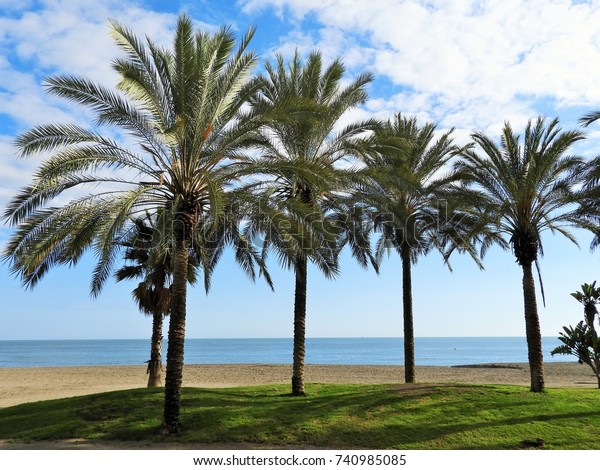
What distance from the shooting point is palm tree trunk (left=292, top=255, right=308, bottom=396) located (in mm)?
18281

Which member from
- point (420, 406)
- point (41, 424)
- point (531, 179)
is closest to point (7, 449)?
point (41, 424)

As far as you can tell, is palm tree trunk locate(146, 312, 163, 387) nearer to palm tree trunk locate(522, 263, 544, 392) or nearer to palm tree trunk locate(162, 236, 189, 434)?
palm tree trunk locate(162, 236, 189, 434)

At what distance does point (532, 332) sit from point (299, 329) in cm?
799

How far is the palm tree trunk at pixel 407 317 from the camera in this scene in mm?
21406

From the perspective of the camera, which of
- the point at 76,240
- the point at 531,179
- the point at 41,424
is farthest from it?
the point at 531,179

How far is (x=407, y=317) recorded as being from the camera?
2200 centimetres

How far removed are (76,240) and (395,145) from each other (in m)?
10.2

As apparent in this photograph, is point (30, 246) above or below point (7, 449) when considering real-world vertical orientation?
above

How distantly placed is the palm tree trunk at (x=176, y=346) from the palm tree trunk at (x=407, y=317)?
10093 mm

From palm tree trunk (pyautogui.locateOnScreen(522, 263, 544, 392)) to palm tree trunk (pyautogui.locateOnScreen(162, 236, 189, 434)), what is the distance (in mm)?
11482

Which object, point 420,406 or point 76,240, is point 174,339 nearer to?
point 76,240

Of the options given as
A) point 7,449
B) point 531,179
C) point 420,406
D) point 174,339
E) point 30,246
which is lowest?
point 7,449

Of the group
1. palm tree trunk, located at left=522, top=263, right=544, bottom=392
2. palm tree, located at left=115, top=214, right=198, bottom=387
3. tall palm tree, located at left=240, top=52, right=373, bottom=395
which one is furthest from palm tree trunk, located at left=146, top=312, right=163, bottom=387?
palm tree trunk, located at left=522, top=263, right=544, bottom=392

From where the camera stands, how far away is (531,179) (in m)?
18.6
